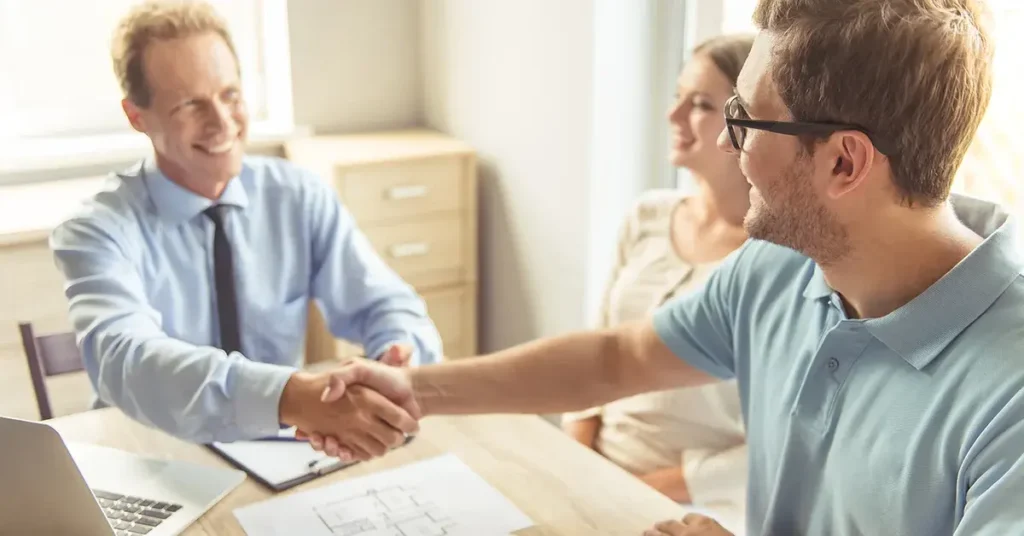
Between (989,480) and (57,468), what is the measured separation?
95 centimetres

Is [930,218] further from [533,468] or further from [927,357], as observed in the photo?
[533,468]

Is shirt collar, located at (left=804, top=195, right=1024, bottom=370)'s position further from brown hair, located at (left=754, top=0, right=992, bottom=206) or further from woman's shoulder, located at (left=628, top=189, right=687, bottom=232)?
woman's shoulder, located at (left=628, top=189, right=687, bottom=232)

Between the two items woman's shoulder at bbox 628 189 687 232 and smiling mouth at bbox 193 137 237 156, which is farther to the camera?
woman's shoulder at bbox 628 189 687 232

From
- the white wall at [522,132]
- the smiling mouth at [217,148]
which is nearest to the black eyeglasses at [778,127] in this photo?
the smiling mouth at [217,148]

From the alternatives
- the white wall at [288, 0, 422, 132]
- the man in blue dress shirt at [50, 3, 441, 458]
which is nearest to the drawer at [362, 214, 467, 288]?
the white wall at [288, 0, 422, 132]

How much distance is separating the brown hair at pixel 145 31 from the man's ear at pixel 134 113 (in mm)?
12

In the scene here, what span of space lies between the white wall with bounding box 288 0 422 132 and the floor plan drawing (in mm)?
2025

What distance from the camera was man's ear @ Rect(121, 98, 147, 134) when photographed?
1.89 metres

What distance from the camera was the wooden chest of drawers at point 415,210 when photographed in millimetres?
2857

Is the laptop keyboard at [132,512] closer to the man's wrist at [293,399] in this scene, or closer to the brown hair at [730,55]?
the man's wrist at [293,399]

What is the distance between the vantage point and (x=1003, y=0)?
182 cm

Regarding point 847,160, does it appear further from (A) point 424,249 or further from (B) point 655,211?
(A) point 424,249

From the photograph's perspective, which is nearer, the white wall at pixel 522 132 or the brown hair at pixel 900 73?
the brown hair at pixel 900 73

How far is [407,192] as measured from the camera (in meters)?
2.89
